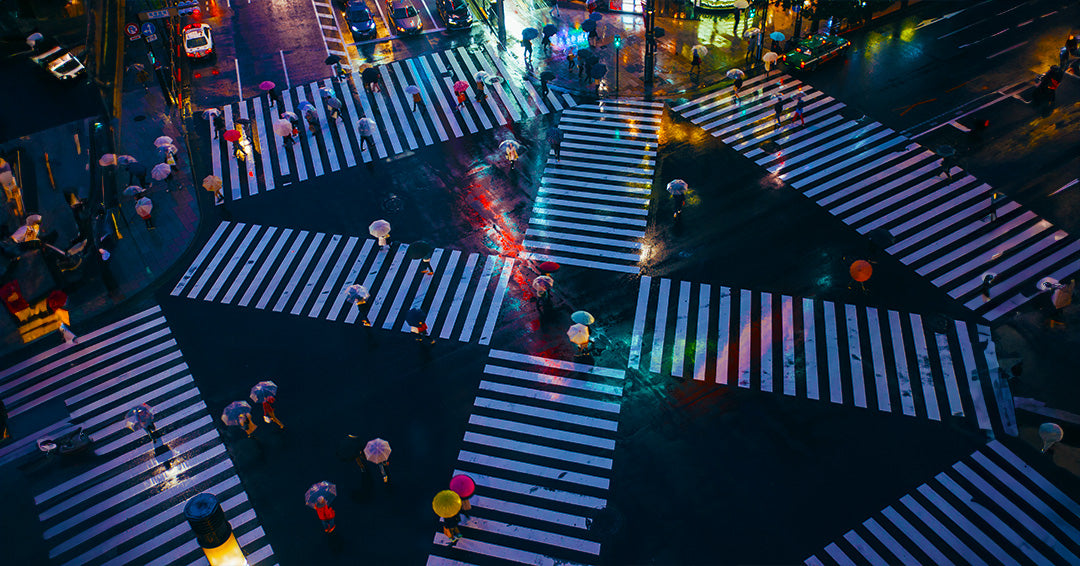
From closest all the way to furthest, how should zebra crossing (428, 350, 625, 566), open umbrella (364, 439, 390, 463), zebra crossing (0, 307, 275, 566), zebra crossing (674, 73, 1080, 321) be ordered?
zebra crossing (428, 350, 625, 566)
open umbrella (364, 439, 390, 463)
zebra crossing (0, 307, 275, 566)
zebra crossing (674, 73, 1080, 321)

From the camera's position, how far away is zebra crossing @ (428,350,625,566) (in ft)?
72.7

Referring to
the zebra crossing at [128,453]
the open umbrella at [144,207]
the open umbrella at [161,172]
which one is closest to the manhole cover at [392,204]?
the open umbrella at [161,172]

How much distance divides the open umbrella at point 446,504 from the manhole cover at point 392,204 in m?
16.2

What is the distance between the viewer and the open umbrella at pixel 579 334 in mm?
26156

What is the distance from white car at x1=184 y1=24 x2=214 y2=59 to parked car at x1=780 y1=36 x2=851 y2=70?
33596mm

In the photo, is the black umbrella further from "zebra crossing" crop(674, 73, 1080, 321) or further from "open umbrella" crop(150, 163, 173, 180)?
"zebra crossing" crop(674, 73, 1080, 321)

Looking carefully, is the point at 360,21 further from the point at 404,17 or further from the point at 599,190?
the point at 599,190

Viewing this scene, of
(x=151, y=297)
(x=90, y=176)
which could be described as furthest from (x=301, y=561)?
(x=90, y=176)

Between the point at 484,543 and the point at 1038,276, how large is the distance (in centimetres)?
2329

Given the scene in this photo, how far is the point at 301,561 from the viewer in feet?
73.0

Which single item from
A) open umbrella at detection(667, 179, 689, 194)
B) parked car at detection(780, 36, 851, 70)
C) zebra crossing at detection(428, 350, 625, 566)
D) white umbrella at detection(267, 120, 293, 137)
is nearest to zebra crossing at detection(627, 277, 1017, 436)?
zebra crossing at detection(428, 350, 625, 566)

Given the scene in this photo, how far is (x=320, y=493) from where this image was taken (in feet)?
72.1

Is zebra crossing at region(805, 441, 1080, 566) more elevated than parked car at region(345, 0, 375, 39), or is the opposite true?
parked car at region(345, 0, 375, 39)

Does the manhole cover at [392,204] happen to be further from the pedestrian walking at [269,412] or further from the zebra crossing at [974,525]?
the zebra crossing at [974,525]
